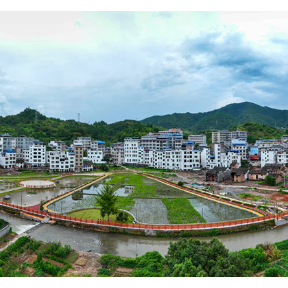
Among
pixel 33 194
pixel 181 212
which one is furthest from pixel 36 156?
pixel 181 212

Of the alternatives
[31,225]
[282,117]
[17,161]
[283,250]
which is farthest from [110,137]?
[282,117]

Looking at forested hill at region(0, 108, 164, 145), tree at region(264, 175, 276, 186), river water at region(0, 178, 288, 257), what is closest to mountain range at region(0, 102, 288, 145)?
forested hill at region(0, 108, 164, 145)

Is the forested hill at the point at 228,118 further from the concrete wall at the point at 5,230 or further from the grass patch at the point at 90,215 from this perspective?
the concrete wall at the point at 5,230

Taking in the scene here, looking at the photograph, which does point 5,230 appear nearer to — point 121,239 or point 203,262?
point 121,239

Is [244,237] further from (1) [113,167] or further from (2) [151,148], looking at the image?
(2) [151,148]

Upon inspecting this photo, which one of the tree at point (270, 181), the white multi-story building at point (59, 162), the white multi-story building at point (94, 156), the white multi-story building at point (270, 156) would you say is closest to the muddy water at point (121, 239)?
the tree at point (270, 181)
